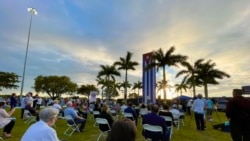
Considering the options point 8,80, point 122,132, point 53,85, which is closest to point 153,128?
point 122,132

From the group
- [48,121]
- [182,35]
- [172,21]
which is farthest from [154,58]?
[48,121]

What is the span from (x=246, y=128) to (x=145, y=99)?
58.2 feet

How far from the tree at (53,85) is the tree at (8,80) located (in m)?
7.70

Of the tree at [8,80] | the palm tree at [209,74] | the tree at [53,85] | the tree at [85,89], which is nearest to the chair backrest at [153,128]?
the palm tree at [209,74]

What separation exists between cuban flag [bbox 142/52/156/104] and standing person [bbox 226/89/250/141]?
16.5 metres

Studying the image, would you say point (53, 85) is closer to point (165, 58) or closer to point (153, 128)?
point (165, 58)

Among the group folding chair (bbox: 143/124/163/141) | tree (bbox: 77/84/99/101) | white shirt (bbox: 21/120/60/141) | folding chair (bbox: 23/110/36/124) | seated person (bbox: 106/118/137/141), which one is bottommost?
folding chair (bbox: 23/110/36/124)

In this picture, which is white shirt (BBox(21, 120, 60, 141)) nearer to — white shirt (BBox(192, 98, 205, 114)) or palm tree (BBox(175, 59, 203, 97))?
white shirt (BBox(192, 98, 205, 114))

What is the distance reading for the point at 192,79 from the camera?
115ft

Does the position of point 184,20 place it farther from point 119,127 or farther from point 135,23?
point 119,127

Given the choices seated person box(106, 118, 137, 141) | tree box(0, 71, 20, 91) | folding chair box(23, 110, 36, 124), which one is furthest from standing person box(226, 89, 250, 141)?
tree box(0, 71, 20, 91)

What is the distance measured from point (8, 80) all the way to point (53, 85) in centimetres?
1219

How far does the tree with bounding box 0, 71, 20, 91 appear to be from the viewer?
179 ft

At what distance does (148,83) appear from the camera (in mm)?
24156
